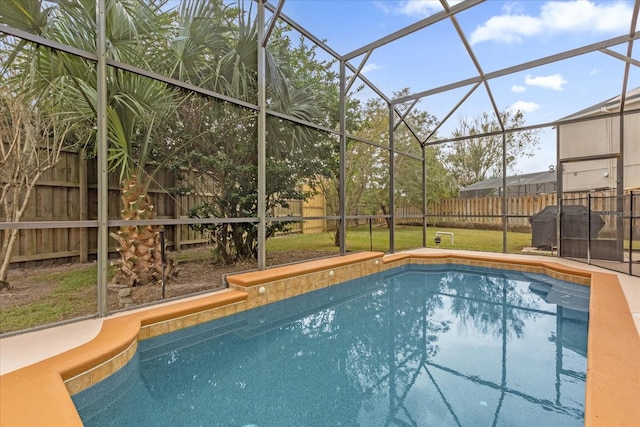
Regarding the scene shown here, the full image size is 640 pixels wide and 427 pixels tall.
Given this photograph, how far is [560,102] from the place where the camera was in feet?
26.2

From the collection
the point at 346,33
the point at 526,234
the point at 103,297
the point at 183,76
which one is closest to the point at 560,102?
the point at 526,234

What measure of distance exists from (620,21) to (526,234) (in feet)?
21.9

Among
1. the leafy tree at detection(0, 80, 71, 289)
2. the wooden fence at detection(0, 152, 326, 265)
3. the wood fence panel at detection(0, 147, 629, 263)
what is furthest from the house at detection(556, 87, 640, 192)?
the leafy tree at detection(0, 80, 71, 289)

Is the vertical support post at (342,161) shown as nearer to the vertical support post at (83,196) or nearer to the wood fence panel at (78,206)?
the wood fence panel at (78,206)

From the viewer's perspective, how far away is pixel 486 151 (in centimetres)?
1495

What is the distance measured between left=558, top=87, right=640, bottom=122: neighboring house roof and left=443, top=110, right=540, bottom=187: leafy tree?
6.91 m

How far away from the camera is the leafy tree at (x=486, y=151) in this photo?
1476cm

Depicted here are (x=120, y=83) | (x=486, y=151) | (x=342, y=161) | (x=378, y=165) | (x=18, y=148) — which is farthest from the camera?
(x=486, y=151)

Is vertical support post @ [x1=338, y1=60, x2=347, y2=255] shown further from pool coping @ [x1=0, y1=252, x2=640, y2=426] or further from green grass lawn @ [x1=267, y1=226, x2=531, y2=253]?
green grass lawn @ [x1=267, y1=226, x2=531, y2=253]

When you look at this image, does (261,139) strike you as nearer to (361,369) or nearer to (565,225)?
(361,369)

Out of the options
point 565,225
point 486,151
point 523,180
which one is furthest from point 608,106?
point 486,151

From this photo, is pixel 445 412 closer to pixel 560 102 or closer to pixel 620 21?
pixel 620 21

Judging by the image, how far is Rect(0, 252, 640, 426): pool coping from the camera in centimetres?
169

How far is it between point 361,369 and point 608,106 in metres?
8.38
